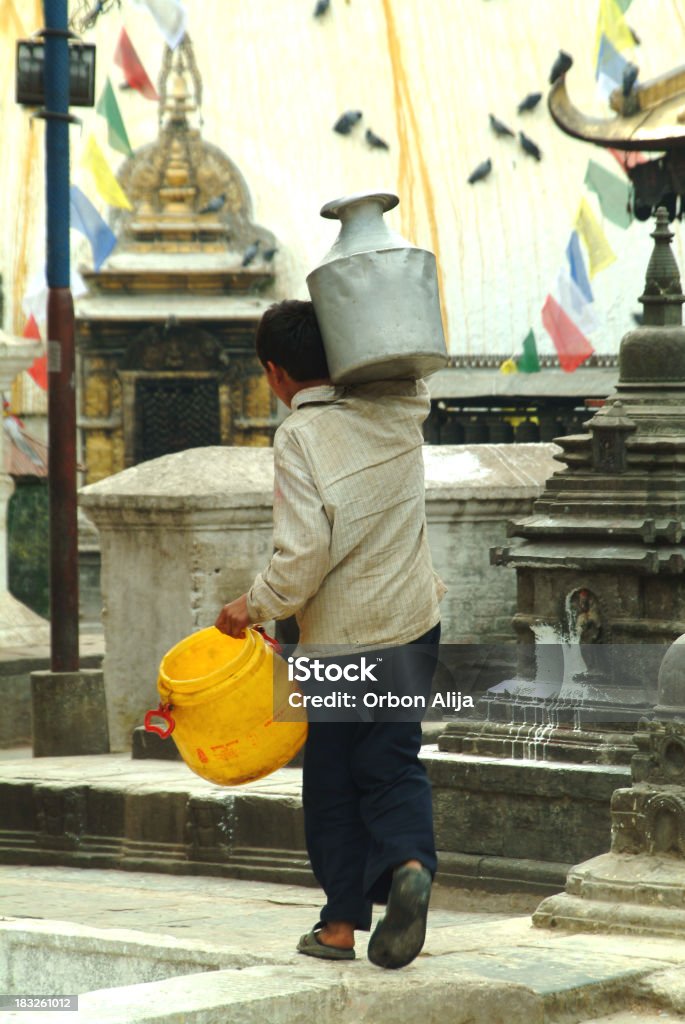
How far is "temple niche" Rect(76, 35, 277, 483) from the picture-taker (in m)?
21.9

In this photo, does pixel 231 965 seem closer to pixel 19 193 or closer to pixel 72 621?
pixel 72 621

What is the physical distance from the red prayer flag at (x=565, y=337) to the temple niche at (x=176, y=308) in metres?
3.17

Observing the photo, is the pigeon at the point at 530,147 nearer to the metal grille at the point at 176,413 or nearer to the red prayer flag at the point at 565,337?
the red prayer flag at the point at 565,337

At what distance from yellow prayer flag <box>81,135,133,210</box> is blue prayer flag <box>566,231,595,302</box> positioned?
4972 mm

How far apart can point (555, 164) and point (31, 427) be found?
6.59 m

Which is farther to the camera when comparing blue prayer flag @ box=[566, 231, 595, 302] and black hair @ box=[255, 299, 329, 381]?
blue prayer flag @ box=[566, 231, 595, 302]

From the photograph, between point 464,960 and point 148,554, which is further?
point 148,554

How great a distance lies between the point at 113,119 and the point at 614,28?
558 centimetres

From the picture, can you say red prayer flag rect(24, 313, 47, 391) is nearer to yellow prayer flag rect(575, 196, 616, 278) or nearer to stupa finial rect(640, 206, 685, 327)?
yellow prayer flag rect(575, 196, 616, 278)

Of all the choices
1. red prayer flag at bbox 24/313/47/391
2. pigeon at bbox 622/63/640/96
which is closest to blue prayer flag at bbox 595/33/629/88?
pigeon at bbox 622/63/640/96

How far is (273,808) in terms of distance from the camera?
7395 millimetres

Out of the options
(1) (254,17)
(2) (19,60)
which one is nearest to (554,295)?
(1) (254,17)

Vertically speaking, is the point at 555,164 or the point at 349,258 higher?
the point at 555,164

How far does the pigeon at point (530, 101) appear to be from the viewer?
71.8 feet
